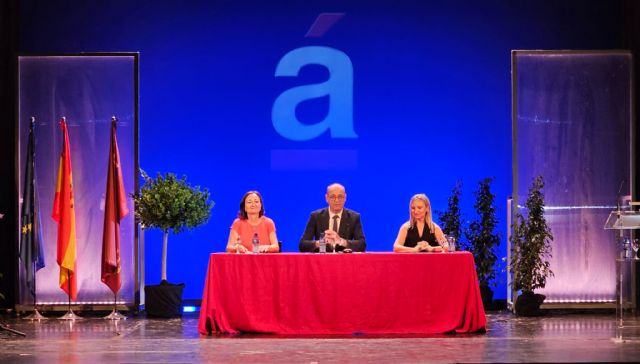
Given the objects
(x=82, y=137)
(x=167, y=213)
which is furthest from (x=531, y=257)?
(x=82, y=137)

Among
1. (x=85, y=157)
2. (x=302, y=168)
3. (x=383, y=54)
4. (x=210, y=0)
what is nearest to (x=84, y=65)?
(x=85, y=157)

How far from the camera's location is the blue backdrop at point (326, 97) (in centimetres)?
1017

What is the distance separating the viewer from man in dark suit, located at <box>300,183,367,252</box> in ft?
25.8

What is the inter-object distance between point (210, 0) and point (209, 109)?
1.18 meters

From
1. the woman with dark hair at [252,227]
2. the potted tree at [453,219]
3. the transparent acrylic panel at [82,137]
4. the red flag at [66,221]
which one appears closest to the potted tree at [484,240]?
the potted tree at [453,219]

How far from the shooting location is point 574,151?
946 cm

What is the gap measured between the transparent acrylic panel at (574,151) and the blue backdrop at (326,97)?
0.82 metres

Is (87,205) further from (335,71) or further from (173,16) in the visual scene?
(335,71)

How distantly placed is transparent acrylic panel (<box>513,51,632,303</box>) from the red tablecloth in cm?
228

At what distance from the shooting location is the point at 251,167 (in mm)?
10219

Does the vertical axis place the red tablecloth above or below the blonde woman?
below

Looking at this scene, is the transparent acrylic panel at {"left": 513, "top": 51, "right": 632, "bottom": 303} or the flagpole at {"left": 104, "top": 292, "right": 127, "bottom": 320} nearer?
the flagpole at {"left": 104, "top": 292, "right": 127, "bottom": 320}

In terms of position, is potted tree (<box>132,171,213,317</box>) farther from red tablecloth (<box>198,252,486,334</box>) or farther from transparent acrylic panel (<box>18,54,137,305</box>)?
red tablecloth (<box>198,252,486,334</box>)

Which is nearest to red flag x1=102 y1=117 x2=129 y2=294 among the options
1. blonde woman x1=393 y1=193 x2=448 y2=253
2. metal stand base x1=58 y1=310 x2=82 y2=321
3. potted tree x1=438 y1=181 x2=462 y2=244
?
metal stand base x1=58 y1=310 x2=82 y2=321
